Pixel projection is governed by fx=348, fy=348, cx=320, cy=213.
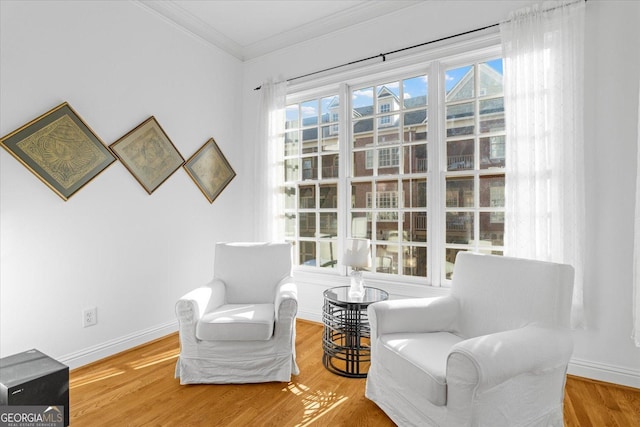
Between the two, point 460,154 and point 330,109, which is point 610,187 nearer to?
point 460,154

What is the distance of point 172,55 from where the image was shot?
330 centimetres

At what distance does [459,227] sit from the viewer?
295 cm

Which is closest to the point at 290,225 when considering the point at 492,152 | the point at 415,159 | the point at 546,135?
the point at 415,159

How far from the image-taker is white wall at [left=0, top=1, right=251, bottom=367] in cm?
230

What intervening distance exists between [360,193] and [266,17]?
1935 mm

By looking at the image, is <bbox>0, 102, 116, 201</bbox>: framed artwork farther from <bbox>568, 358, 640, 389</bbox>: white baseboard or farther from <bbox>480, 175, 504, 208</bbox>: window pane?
<bbox>568, 358, 640, 389</bbox>: white baseboard

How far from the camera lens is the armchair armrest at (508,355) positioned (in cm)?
145

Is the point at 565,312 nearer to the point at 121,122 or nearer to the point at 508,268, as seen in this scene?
the point at 508,268

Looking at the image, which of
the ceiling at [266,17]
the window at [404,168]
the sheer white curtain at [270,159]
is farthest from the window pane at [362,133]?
the ceiling at [266,17]

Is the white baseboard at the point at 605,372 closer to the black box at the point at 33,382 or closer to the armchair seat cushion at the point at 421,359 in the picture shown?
the armchair seat cushion at the point at 421,359

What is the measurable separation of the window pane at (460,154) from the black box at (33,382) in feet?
9.94

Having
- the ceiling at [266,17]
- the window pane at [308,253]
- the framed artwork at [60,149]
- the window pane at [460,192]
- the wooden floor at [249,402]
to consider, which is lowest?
the wooden floor at [249,402]

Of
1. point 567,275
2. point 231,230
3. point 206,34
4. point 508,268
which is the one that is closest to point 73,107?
point 206,34

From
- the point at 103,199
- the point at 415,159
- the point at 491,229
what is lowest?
the point at 491,229
